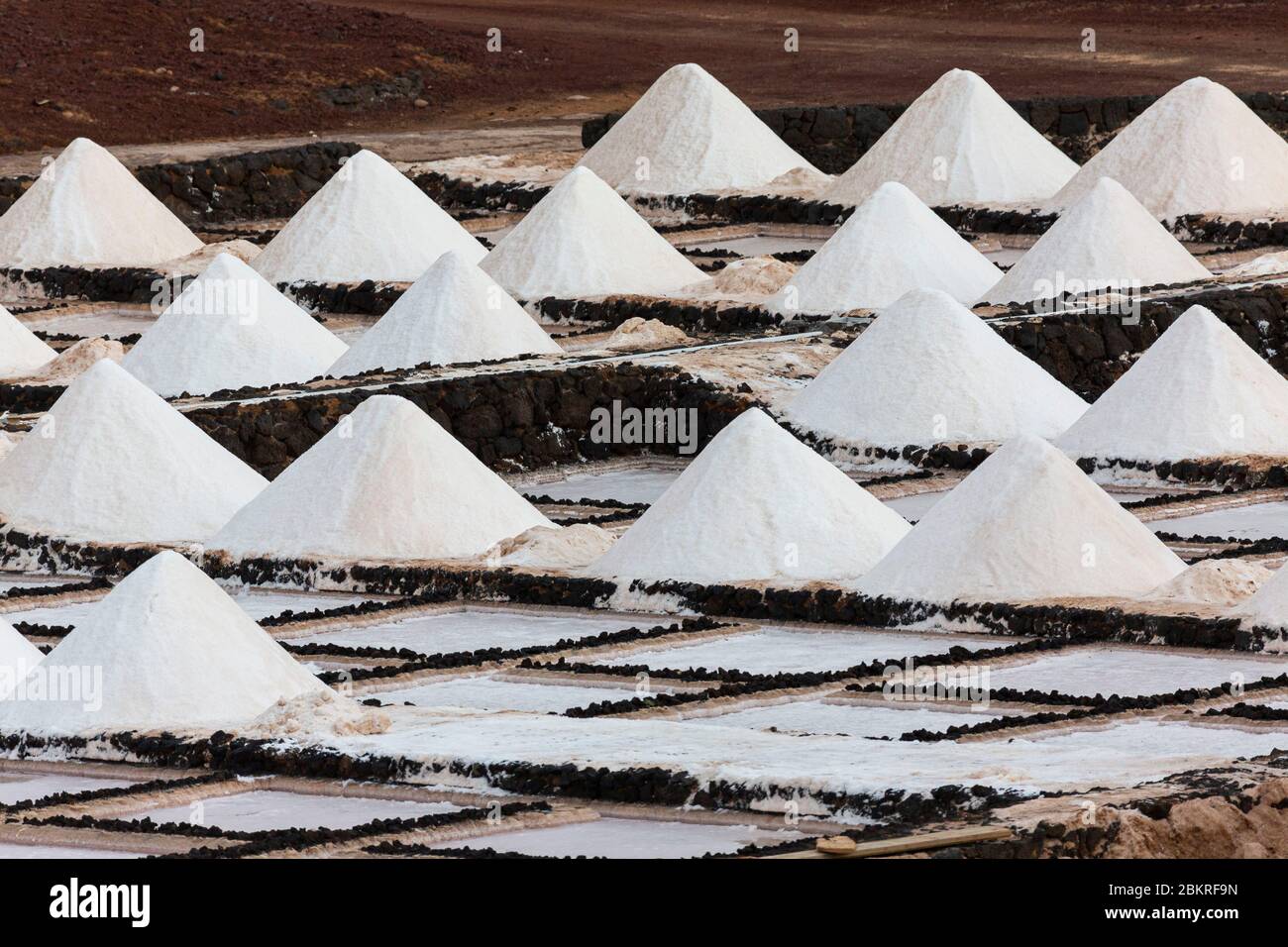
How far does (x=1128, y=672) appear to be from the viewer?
13938 millimetres

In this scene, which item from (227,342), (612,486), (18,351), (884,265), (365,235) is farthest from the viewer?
(365,235)

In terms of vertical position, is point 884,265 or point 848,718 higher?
point 884,265

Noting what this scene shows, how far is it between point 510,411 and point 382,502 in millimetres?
3653

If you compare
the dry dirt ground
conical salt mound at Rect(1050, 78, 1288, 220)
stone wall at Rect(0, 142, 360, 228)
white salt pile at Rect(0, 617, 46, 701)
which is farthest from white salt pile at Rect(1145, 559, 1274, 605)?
the dry dirt ground

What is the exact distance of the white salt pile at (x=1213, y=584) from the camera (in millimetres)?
14836

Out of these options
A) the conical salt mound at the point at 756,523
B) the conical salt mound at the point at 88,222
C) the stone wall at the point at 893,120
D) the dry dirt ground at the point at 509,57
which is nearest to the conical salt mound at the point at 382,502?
the conical salt mound at the point at 756,523

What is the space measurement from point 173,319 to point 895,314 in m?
4.74

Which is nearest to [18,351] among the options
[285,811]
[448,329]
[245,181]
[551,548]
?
[448,329]

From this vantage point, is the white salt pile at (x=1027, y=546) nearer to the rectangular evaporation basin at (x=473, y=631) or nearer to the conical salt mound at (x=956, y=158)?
the rectangular evaporation basin at (x=473, y=631)

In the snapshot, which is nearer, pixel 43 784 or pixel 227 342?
pixel 43 784

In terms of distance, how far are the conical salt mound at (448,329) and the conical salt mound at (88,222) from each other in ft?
20.8

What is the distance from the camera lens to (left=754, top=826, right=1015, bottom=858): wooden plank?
32.2 ft

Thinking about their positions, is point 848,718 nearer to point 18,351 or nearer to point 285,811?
point 285,811

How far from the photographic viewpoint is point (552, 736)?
1249cm
